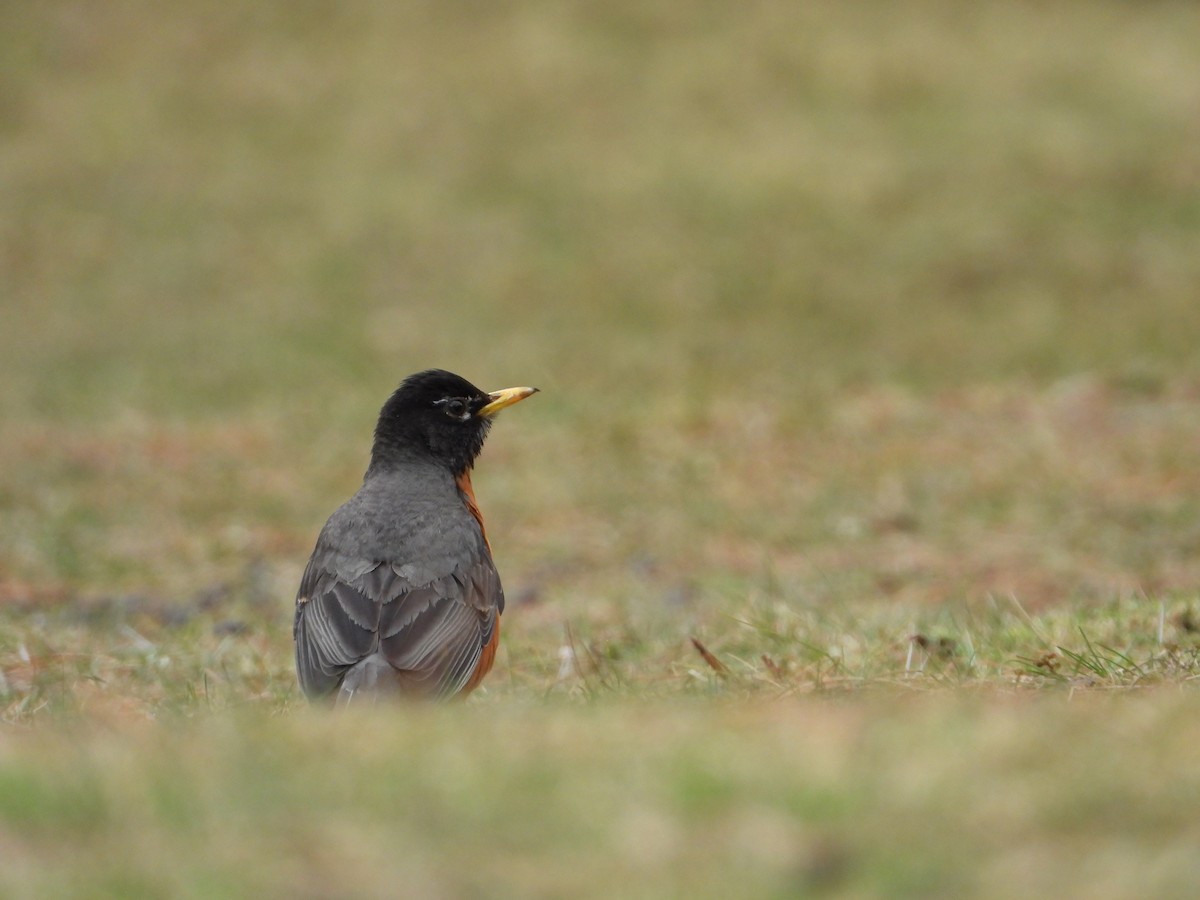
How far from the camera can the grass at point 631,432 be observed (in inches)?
137

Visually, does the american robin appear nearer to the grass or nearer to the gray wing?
the gray wing

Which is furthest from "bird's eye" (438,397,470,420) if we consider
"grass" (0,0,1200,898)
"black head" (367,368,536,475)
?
"grass" (0,0,1200,898)

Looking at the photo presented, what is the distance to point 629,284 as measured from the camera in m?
19.4

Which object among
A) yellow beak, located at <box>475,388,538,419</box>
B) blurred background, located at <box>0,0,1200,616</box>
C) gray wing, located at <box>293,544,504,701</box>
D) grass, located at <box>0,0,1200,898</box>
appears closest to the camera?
grass, located at <box>0,0,1200,898</box>

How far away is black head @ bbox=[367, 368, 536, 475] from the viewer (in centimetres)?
725

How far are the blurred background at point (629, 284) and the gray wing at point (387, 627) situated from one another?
2.75 m

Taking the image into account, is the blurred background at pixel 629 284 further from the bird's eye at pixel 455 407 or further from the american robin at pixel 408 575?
the american robin at pixel 408 575

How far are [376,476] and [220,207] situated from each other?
15460 mm

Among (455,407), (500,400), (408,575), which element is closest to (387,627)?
(408,575)

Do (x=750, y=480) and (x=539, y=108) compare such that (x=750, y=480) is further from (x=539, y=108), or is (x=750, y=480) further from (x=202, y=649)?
(x=539, y=108)

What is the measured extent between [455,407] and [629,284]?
12.1 metres

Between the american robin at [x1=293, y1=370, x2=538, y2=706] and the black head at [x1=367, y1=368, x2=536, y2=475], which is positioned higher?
the black head at [x1=367, y1=368, x2=536, y2=475]

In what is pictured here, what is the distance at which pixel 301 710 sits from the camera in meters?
5.50

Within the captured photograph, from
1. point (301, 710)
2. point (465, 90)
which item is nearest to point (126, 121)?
point (465, 90)
